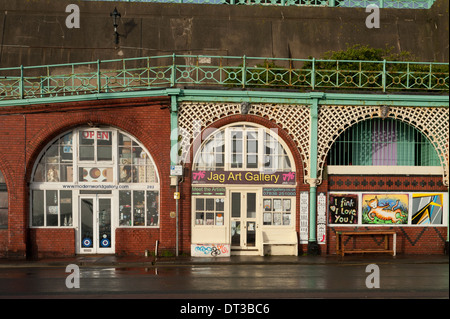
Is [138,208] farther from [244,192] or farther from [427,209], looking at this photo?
[427,209]

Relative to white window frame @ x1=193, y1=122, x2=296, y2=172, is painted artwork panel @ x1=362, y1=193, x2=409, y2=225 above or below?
below

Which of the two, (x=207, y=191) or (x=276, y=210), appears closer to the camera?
(x=207, y=191)

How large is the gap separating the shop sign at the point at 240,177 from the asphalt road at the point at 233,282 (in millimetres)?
3000

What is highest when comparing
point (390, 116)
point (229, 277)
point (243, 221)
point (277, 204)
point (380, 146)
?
point (390, 116)

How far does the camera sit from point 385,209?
17.0 meters

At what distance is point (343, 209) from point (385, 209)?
1.49 m

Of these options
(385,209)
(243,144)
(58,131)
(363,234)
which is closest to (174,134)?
(243,144)

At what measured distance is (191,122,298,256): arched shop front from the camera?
54.5 ft

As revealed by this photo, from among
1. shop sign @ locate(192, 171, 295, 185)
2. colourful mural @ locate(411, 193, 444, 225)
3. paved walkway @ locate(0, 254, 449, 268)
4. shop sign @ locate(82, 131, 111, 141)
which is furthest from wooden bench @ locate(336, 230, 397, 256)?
shop sign @ locate(82, 131, 111, 141)

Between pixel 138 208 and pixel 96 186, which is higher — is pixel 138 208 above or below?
below

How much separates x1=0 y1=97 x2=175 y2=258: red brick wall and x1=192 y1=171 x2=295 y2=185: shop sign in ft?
3.76

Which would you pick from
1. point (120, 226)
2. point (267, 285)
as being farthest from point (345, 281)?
point (120, 226)

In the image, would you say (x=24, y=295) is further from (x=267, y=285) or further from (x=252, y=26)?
(x=252, y=26)

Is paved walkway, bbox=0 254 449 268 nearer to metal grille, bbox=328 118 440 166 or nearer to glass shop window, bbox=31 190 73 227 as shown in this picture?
glass shop window, bbox=31 190 73 227
